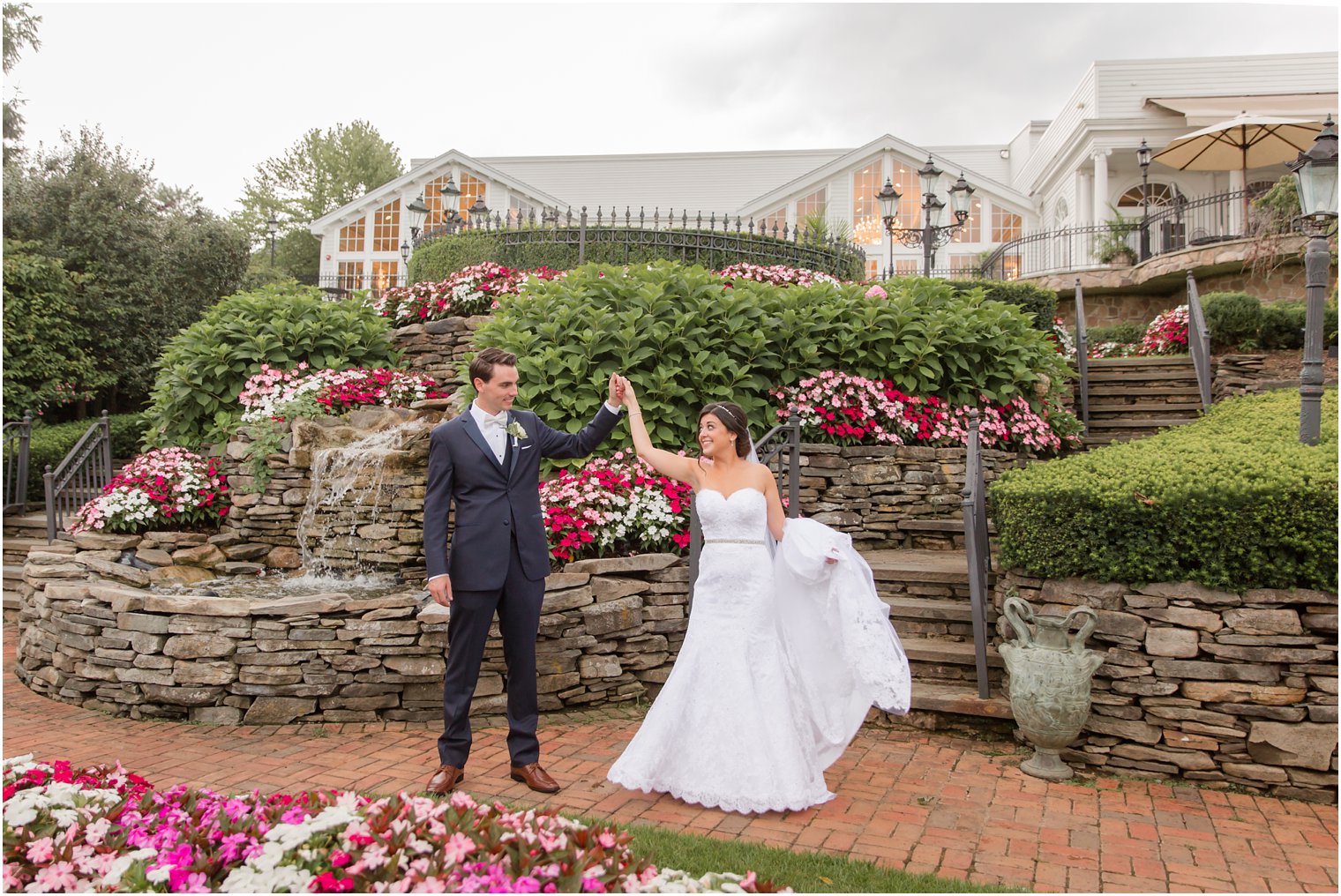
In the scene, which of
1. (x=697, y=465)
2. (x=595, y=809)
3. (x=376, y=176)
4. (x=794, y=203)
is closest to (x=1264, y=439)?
(x=697, y=465)

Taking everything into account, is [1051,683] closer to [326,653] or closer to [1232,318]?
[326,653]

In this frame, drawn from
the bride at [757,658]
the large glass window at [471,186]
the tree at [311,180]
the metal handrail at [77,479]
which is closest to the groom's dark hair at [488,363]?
the bride at [757,658]

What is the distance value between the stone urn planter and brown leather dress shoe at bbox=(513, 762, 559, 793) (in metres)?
2.44

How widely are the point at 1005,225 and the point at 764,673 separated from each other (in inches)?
1072

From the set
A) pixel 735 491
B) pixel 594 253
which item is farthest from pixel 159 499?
pixel 594 253

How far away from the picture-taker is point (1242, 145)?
18516 millimetres

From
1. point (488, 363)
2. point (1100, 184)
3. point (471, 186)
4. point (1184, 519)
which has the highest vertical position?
point (471, 186)

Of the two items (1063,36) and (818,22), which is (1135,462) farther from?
(818,22)

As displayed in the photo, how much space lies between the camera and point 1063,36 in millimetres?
5816

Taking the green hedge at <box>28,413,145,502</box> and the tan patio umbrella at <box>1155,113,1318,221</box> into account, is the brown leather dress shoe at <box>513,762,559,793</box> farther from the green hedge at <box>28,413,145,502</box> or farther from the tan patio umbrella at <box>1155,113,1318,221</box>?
the tan patio umbrella at <box>1155,113,1318,221</box>

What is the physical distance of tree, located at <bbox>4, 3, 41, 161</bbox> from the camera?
19.0m

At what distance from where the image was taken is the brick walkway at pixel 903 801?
350 cm

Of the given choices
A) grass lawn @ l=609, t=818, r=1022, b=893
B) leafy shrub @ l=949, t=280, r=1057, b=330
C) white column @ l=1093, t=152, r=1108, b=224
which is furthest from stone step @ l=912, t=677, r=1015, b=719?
white column @ l=1093, t=152, r=1108, b=224

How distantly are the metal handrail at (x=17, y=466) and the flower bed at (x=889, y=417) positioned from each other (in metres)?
9.96
